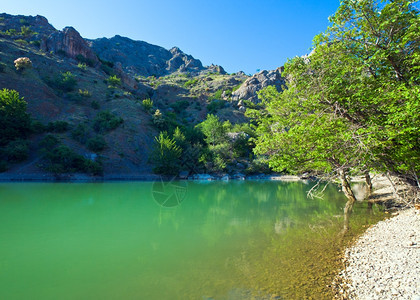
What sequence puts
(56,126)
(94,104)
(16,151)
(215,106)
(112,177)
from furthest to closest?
(215,106) → (94,104) → (56,126) → (112,177) → (16,151)

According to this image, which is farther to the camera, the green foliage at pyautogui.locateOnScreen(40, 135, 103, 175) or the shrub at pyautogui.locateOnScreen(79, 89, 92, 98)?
the shrub at pyautogui.locateOnScreen(79, 89, 92, 98)

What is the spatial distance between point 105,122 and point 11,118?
14669 mm

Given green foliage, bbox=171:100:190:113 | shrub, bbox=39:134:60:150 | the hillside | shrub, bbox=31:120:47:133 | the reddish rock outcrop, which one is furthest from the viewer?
green foliage, bbox=171:100:190:113

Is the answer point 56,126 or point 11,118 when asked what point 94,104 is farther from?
point 11,118

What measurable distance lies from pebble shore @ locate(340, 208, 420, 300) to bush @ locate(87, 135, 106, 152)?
43.1 metres

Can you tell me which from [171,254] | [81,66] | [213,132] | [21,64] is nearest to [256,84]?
[213,132]

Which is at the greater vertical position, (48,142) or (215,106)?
(215,106)

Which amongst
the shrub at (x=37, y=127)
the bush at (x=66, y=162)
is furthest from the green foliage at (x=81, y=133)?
the shrub at (x=37, y=127)

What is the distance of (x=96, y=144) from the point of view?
140 ft

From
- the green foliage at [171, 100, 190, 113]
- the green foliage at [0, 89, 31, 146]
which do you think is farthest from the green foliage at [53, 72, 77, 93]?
the green foliage at [171, 100, 190, 113]

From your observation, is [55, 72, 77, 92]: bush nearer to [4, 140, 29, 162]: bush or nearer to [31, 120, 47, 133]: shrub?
[31, 120, 47, 133]: shrub

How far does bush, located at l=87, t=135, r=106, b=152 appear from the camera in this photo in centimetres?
4228

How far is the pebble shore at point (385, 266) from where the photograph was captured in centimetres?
454

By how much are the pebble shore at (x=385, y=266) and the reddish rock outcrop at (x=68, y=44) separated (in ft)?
276
